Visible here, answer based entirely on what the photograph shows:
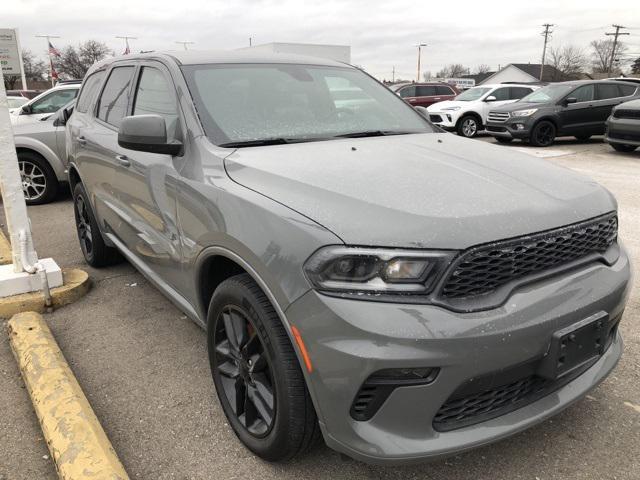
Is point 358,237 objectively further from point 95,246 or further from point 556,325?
point 95,246

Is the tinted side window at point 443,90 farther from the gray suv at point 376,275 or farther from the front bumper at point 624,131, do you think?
the gray suv at point 376,275

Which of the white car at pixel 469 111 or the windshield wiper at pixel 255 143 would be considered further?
the white car at pixel 469 111

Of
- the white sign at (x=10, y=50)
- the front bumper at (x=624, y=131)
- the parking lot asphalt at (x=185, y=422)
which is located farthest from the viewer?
the white sign at (x=10, y=50)

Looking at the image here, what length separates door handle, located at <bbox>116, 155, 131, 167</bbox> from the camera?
3.35 m

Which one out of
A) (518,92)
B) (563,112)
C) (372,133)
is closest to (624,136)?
(563,112)

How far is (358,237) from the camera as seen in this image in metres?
1.80

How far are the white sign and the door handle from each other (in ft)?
116

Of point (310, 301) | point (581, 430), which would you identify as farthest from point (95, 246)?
point (581, 430)

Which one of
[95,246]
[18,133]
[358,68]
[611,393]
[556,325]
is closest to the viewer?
[556,325]

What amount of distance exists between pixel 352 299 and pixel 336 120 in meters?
1.58

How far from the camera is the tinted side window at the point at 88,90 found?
4.44m

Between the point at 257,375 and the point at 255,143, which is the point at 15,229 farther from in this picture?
the point at 257,375

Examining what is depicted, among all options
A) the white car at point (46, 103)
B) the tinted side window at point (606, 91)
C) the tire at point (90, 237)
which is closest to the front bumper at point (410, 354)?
the tire at point (90, 237)

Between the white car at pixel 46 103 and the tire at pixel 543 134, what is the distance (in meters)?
10.2
